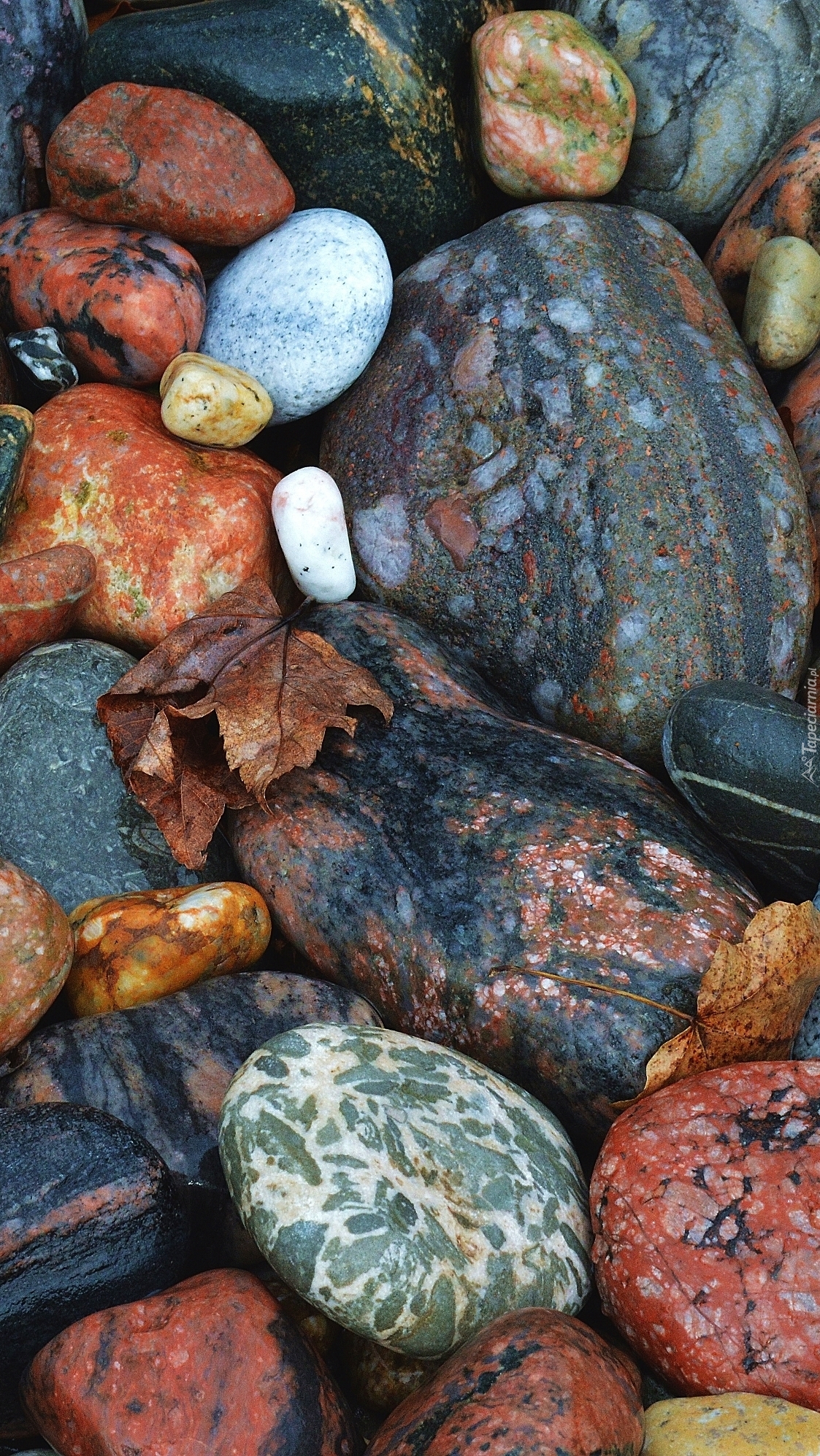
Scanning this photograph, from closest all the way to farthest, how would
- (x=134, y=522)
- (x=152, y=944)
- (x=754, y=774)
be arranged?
1. (x=152, y=944)
2. (x=754, y=774)
3. (x=134, y=522)

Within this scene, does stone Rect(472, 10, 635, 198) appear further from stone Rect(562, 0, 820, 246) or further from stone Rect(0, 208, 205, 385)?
stone Rect(0, 208, 205, 385)

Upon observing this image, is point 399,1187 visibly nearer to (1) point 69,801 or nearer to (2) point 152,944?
(2) point 152,944

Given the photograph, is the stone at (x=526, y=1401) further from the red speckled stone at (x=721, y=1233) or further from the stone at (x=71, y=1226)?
the stone at (x=71, y=1226)

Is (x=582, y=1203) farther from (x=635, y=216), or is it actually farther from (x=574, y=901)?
(x=635, y=216)

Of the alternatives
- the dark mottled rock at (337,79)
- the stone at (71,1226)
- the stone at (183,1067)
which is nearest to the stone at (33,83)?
the dark mottled rock at (337,79)

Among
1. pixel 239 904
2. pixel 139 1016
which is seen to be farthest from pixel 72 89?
pixel 139 1016

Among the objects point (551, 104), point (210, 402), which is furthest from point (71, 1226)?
point (551, 104)
